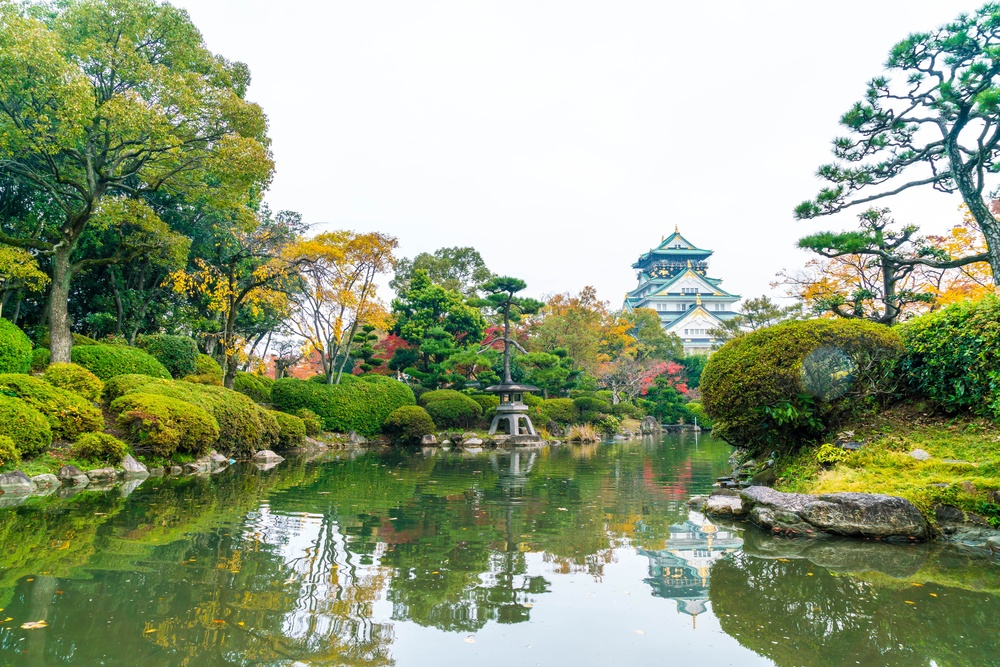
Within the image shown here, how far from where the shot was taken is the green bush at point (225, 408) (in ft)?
35.3

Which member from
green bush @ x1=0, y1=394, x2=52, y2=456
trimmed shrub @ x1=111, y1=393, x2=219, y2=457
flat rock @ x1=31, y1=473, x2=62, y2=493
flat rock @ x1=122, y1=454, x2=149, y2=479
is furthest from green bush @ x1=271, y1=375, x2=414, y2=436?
flat rock @ x1=31, y1=473, x2=62, y2=493

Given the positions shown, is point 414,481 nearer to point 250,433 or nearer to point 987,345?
point 250,433

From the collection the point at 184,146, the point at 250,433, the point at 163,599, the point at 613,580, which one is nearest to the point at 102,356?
the point at 250,433

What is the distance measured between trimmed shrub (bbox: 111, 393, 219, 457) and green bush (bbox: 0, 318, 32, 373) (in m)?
2.29

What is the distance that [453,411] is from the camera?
20.8 meters

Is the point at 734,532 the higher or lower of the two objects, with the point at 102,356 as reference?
lower

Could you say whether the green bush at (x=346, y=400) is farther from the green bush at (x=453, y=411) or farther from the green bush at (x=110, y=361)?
the green bush at (x=110, y=361)

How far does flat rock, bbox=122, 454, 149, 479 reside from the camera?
894 centimetres

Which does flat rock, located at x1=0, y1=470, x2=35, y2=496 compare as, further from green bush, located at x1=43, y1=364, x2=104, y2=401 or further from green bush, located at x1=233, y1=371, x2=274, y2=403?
green bush, located at x1=233, y1=371, x2=274, y2=403

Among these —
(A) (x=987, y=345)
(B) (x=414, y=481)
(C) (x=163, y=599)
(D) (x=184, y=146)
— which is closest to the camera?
(C) (x=163, y=599)

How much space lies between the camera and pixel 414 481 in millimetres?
9383

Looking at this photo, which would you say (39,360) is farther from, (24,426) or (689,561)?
(689,561)

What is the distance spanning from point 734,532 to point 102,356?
12720 millimetres

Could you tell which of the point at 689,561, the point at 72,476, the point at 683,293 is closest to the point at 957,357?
the point at 689,561
